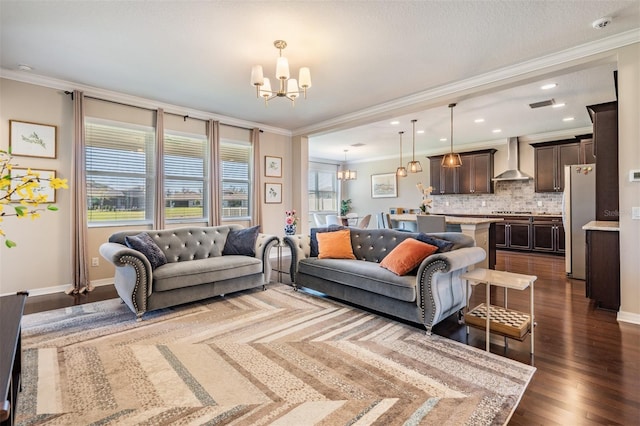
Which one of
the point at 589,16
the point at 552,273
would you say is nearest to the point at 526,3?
the point at 589,16

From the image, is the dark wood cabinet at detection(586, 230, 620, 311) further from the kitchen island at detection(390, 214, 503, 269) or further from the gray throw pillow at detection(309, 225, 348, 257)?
the gray throw pillow at detection(309, 225, 348, 257)

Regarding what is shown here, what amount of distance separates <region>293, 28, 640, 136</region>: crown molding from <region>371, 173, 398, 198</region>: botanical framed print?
4.67 meters

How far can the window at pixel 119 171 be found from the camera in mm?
4594

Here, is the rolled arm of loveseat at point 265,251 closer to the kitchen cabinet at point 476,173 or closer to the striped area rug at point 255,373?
the striped area rug at point 255,373

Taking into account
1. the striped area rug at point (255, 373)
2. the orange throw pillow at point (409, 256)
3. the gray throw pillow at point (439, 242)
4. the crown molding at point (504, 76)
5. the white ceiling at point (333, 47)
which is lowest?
the striped area rug at point (255, 373)

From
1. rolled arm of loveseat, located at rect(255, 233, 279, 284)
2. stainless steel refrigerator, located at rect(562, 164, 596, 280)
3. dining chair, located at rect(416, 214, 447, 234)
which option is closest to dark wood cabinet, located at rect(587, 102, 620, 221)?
stainless steel refrigerator, located at rect(562, 164, 596, 280)

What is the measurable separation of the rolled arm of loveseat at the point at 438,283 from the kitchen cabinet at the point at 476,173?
5.66 meters

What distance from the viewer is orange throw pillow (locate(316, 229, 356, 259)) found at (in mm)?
3998

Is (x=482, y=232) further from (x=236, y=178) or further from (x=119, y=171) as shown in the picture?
(x=119, y=171)

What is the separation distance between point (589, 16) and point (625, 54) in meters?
0.72

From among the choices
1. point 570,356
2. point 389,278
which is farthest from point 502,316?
point 389,278

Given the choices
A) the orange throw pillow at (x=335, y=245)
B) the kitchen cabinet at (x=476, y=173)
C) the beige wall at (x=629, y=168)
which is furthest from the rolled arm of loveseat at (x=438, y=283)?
the kitchen cabinet at (x=476, y=173)

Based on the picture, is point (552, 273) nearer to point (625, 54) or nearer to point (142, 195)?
point (625, 54)

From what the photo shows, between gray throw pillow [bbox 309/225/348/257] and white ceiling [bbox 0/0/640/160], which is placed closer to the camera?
white ceiling [bbox 0/0/640/160]
